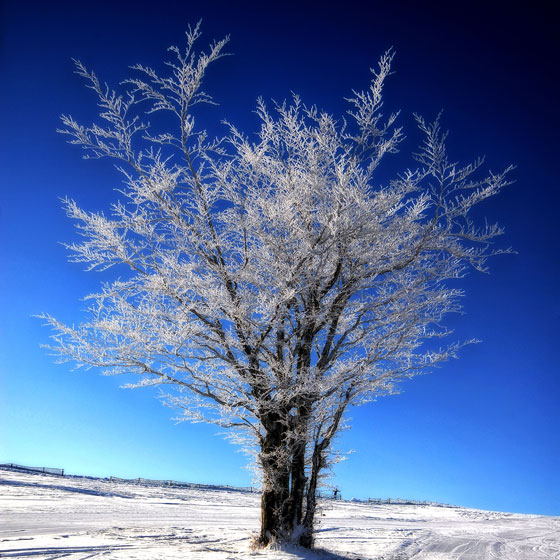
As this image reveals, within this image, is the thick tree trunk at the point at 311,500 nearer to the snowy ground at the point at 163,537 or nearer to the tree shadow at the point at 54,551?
the snowy ground at the point at 163,537

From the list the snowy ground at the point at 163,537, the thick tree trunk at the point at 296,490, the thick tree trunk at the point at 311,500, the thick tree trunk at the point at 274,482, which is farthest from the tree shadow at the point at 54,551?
the thick tree trunk at the point at 311,500

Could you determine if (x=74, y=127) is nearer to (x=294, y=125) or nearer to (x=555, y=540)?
(x=294, y=125)

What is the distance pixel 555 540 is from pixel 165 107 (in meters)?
21.4

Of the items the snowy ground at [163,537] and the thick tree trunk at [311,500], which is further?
the thick tree trunk at [311,500]

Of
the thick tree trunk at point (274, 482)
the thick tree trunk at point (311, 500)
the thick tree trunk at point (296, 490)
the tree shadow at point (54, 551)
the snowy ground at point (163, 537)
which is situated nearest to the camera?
the tree shadow at point (54, 551)

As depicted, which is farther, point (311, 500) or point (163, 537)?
point (163, 537)

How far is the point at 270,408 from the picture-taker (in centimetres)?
1038

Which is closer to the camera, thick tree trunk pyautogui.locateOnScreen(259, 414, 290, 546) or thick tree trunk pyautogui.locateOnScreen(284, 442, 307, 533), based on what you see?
thick tree trunk pyautogui.locateOnScreen(259, 414, 290, 546)

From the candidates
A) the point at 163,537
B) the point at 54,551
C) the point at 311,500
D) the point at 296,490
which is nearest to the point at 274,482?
the point at 296,490

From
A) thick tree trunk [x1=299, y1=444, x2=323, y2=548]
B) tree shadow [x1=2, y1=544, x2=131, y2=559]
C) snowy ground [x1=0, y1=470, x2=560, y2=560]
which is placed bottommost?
tree shadow [x1=2, y1=544, x2=131, y2=559]

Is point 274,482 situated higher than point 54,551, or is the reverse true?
point 274,482

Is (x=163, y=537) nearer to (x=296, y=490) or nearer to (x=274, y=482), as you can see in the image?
(x=274, y=482)

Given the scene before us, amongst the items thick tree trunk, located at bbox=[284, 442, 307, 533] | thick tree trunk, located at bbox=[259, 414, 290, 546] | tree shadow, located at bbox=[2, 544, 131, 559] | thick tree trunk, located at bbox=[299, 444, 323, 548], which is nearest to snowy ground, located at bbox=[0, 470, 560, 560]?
tree shadow, located at bbox=[2, 544, 131, 559]

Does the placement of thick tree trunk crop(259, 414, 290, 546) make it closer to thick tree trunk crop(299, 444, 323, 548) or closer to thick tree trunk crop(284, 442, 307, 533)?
thick tree trunk crop(284, 442, 307, 533)
